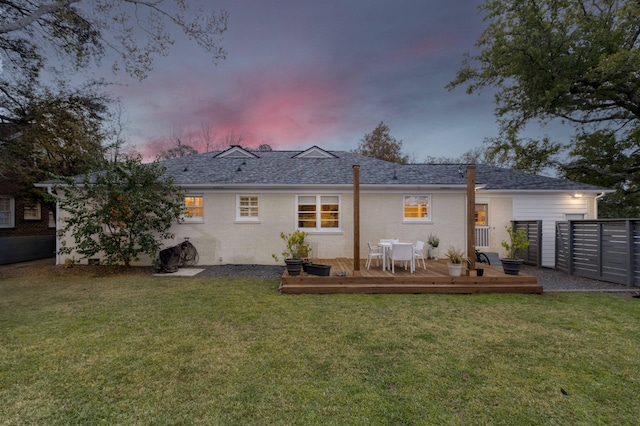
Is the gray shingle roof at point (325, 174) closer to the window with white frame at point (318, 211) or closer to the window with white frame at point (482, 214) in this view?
the window with white frame at point (318, 211)

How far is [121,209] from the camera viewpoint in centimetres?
907

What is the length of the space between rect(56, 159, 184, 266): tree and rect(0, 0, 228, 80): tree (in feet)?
11.2

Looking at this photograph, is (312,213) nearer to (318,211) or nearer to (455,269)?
(318,211)

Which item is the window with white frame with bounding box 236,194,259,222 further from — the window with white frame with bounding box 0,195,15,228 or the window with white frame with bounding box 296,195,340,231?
the window with white frame with bounding box 0,195,15,228

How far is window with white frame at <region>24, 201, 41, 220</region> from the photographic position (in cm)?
1490

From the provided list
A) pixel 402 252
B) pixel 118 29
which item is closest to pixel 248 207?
pixel 402 252

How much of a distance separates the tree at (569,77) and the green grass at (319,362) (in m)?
12.4

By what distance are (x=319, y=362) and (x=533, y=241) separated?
36.6 ft

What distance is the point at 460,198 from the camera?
10.7 m

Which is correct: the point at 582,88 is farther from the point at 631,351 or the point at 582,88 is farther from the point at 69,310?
the point at 69,310

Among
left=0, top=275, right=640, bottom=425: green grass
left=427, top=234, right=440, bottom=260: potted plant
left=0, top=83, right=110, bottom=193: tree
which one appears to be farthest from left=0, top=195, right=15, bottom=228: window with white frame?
left=427, top=234, right=440, bottom=260: potted plant

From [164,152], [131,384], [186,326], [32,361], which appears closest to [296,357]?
[131,384]

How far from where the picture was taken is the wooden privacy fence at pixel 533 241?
10375mm

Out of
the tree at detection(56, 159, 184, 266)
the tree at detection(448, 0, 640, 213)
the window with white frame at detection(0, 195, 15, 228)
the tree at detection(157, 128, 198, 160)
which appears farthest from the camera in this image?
the tree at detection(157, 128, 198, 160)
